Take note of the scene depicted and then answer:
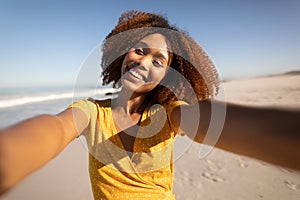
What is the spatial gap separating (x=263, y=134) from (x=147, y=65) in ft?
A: 3.45

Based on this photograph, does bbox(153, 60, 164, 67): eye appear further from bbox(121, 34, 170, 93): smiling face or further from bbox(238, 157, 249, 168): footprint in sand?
bbox(238, 157, 249, 168): footprint in sand

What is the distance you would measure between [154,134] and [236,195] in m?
2.40

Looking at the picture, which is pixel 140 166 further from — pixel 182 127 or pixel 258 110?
pixel 258 110

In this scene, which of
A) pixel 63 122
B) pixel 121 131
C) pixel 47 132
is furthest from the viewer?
pixel 121 131

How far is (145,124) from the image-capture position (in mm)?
1497

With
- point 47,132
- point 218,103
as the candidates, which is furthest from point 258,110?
point 47,132

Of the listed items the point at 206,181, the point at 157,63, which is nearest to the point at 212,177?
the point at 206,181

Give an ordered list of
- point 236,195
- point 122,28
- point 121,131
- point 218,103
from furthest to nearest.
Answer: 1. point 236,195
2. point 122,28
3. point 121,131
4. point 218,103

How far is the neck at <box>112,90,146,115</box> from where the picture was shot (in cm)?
165

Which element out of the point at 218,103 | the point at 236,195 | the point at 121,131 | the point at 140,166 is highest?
the point at 218,103

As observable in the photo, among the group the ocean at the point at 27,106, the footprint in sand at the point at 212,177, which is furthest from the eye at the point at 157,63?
the footprint in sand at the point at 212,177

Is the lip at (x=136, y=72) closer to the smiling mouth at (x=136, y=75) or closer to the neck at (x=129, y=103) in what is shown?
the smiling mouth at (x=136, y=75)

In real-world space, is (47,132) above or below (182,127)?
above

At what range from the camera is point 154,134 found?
1.43 meters
